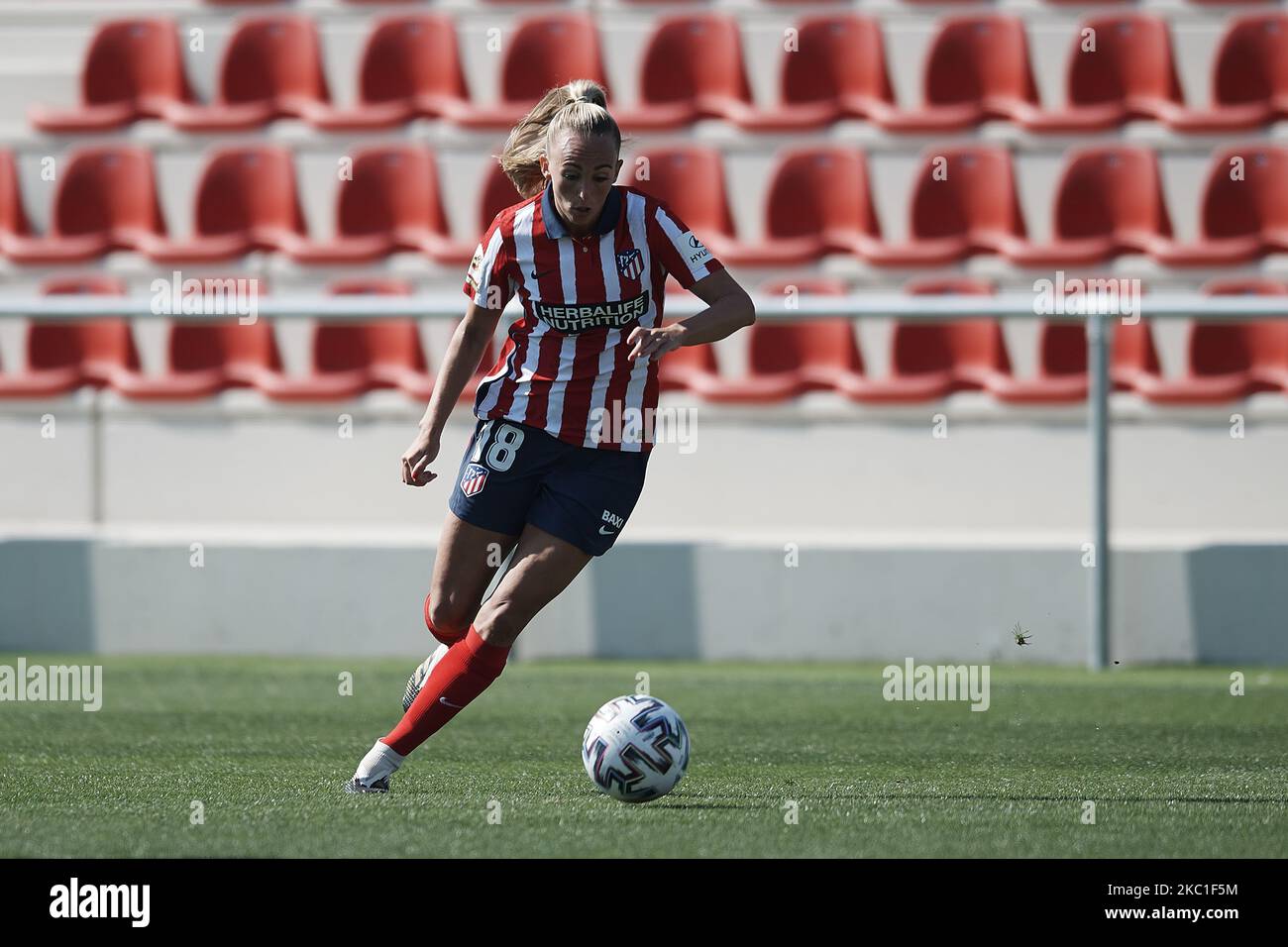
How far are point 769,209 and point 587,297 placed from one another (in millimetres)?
6365

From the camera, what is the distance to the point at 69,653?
8727 mm

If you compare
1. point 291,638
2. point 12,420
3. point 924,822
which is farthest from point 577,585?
point 924,822

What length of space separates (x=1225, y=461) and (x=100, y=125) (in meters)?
7.55

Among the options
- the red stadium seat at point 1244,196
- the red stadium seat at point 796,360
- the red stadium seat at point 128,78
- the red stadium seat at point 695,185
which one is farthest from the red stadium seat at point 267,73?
the red stadium seat at point 1244,196

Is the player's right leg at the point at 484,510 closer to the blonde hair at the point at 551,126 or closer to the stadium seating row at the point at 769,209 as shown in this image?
the blonde hair at the point at 551,126

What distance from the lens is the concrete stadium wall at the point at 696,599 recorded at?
26.6 ft

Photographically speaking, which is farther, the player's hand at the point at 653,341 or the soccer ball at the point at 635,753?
the soccer ball at the point at 635,753

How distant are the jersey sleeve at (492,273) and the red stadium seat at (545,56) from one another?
7004 millimetres

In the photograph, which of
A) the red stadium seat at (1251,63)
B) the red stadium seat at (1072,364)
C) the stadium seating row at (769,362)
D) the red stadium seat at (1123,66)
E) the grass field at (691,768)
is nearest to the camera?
the grass field at (691,768)

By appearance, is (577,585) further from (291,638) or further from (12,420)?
(12,420)

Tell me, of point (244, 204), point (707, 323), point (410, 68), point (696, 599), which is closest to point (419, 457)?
point (707, 323)

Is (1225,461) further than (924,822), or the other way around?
(1225,461)

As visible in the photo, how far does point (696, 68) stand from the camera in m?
11.7

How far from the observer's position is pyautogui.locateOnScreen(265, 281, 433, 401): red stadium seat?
10.4m
